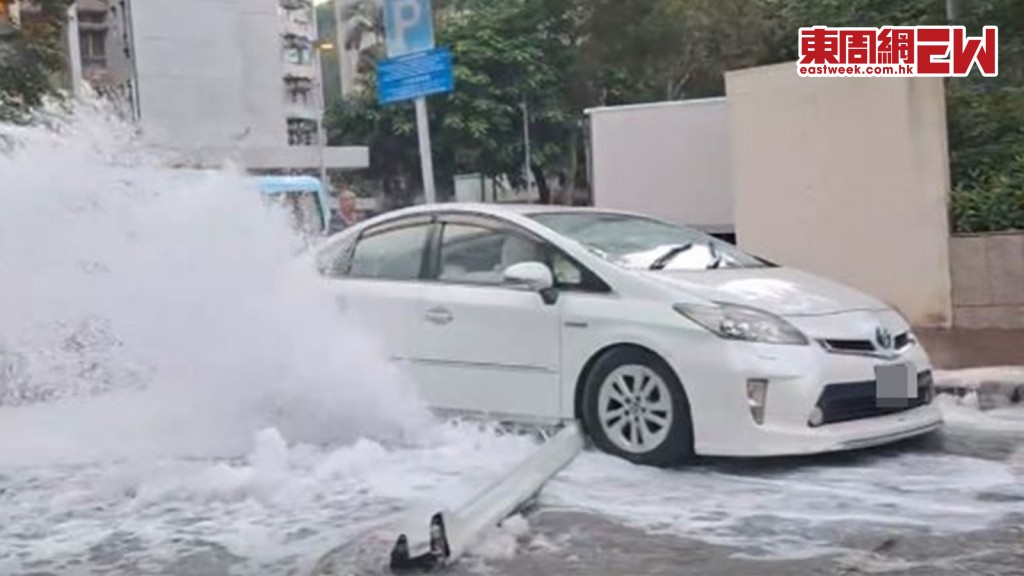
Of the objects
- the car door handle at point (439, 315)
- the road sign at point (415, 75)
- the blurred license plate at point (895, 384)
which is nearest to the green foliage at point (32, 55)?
the road sign at point (415, 75)

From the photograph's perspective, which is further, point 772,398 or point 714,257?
point 714,257

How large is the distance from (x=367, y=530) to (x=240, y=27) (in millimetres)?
41948

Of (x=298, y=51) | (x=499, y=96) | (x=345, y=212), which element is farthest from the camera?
(x=298, y=51)

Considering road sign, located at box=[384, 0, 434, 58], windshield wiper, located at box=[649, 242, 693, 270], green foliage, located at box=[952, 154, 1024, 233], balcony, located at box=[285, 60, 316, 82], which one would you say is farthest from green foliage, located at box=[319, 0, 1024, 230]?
balcony, located at box=[285, 60, 316, 82]

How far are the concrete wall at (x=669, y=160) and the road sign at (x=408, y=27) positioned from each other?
478 centimetres

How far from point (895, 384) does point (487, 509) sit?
2.33 meters

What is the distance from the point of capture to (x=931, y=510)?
5.52 m

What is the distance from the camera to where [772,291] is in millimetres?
6738

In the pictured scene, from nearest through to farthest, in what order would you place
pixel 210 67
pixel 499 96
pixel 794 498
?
pixel 794 498 < pixel 499 96 < pixel 210 67

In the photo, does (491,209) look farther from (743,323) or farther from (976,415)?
(976,415)

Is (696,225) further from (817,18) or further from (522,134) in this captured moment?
(522,134)

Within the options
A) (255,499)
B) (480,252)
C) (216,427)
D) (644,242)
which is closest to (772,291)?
(644,242)

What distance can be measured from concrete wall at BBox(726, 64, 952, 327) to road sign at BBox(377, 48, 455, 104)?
3.24 meters

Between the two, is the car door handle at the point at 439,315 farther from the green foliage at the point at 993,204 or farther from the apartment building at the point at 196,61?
the apartment building at the point at 196,61
